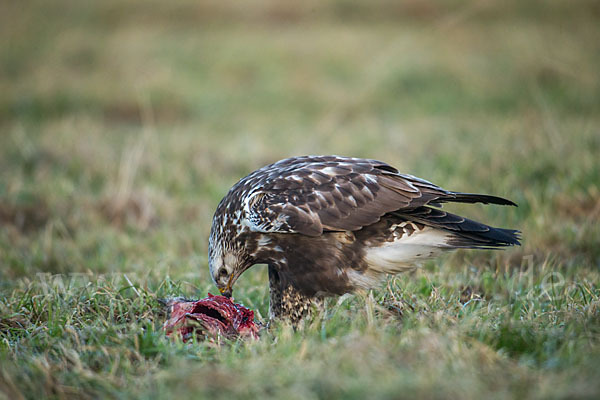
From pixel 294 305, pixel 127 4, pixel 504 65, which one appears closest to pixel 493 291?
pixel 294 305

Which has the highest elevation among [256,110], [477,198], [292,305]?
[256,110]

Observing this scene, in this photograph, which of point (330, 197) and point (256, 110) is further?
point (256, 110)

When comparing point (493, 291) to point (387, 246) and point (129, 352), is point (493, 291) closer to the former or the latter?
point (387, 246)

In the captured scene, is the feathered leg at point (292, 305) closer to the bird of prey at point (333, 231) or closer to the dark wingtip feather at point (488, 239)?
the bird of prey at point (333, 231)

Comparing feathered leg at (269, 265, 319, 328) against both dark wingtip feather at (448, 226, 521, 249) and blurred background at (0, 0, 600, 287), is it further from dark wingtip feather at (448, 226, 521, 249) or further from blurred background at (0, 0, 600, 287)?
blurred background at (0, 0, 600, 287)

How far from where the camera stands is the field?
2615mm

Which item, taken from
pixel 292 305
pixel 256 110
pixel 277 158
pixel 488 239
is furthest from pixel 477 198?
pixel 256 110

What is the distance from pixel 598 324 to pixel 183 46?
37.9 feet

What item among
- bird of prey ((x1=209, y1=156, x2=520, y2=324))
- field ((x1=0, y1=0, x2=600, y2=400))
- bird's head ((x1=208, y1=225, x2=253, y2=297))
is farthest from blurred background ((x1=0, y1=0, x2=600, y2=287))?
bird of prey ((x1=209, y1=156, x2=520, y2=324))

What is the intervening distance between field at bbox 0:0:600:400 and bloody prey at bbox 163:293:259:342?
0.46 feet

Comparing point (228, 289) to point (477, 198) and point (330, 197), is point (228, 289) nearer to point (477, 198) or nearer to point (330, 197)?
point (330, 197)

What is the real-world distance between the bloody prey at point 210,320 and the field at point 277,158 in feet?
0.46

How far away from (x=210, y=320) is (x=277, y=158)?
172 inches

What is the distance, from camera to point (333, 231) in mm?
3555
